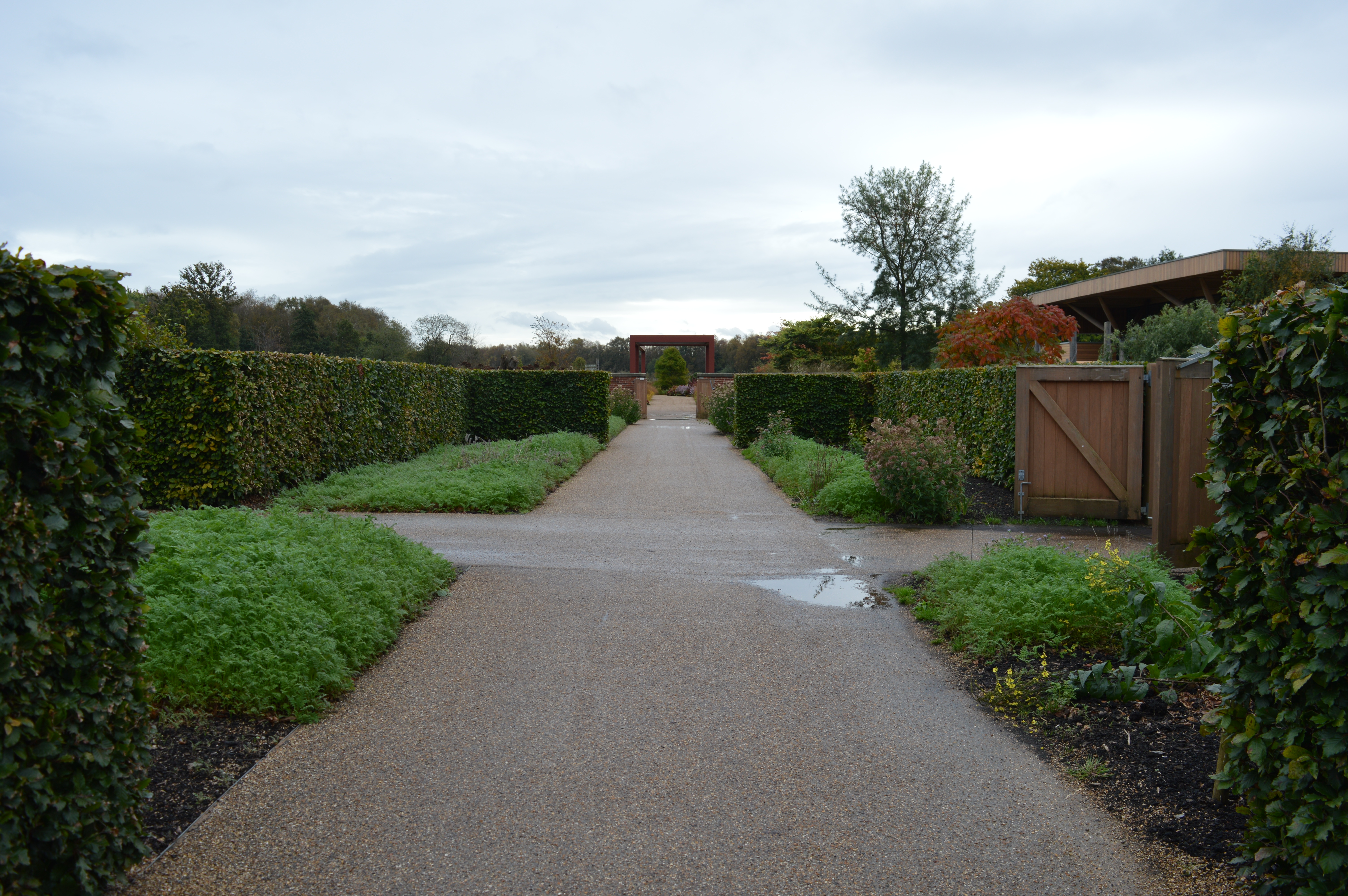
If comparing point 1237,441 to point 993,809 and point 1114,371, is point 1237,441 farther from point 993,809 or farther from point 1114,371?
point 1114,371

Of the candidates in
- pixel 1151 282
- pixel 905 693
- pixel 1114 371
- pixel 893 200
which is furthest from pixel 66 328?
pixel 893 200

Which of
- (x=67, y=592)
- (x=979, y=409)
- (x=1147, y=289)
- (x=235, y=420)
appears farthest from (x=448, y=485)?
(x=1147, y=289)

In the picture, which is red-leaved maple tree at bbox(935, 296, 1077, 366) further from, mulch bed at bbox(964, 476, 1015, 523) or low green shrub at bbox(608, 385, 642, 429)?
low green shrub at bbox(608, 385, 642, 429)

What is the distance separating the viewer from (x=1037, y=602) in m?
5.11

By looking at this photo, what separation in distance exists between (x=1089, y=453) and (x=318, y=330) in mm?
41763

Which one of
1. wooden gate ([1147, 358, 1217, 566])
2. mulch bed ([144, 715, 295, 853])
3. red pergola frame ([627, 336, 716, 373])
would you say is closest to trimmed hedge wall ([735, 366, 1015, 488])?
wooden gate ([1147, 358, 1217, 566])

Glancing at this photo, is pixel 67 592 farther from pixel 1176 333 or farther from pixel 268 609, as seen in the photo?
pixel 1176 333

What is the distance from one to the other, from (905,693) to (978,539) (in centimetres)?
467

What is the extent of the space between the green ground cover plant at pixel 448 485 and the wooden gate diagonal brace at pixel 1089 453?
21.5 ft

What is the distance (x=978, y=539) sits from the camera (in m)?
8.66

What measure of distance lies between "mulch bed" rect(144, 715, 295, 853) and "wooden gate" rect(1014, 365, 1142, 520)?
8557mm

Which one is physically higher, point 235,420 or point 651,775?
point 235,420

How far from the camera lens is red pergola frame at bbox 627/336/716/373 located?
42.7m

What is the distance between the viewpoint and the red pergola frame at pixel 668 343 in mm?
42656
